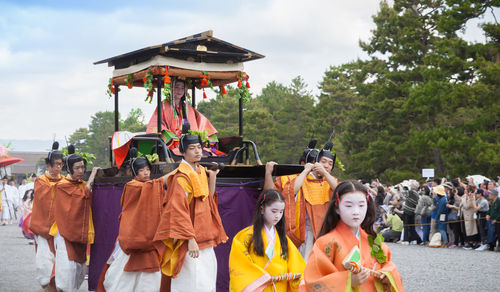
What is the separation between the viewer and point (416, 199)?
17844mm

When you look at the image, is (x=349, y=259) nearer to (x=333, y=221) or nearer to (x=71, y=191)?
(x=333, y=221)

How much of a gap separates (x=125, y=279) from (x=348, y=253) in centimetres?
349

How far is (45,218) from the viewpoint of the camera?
8648mm

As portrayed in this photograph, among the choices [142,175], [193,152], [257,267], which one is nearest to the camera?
[257,267]

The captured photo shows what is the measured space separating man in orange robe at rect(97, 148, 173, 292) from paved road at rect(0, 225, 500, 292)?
282 centimetres

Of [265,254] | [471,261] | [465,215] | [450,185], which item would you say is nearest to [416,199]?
[450,185]

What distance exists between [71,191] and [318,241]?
4937mm

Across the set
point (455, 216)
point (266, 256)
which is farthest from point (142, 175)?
point (455, 216)

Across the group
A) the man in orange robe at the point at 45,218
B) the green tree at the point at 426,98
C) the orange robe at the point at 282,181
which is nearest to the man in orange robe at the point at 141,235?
the orange robe at the point at 282,181

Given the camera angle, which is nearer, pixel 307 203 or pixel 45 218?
pixel 307 203

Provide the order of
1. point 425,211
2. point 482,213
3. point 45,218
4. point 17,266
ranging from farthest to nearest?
1. point 425,211
2. point 482,213
3. point 17,266
4. point 45,218

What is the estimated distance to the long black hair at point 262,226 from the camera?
217 inches

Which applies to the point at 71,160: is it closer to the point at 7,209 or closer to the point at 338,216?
the point at 338,216

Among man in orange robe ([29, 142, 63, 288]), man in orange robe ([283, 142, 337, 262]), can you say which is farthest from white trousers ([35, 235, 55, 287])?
man in orange robe ([283, 142, 337, 262])
